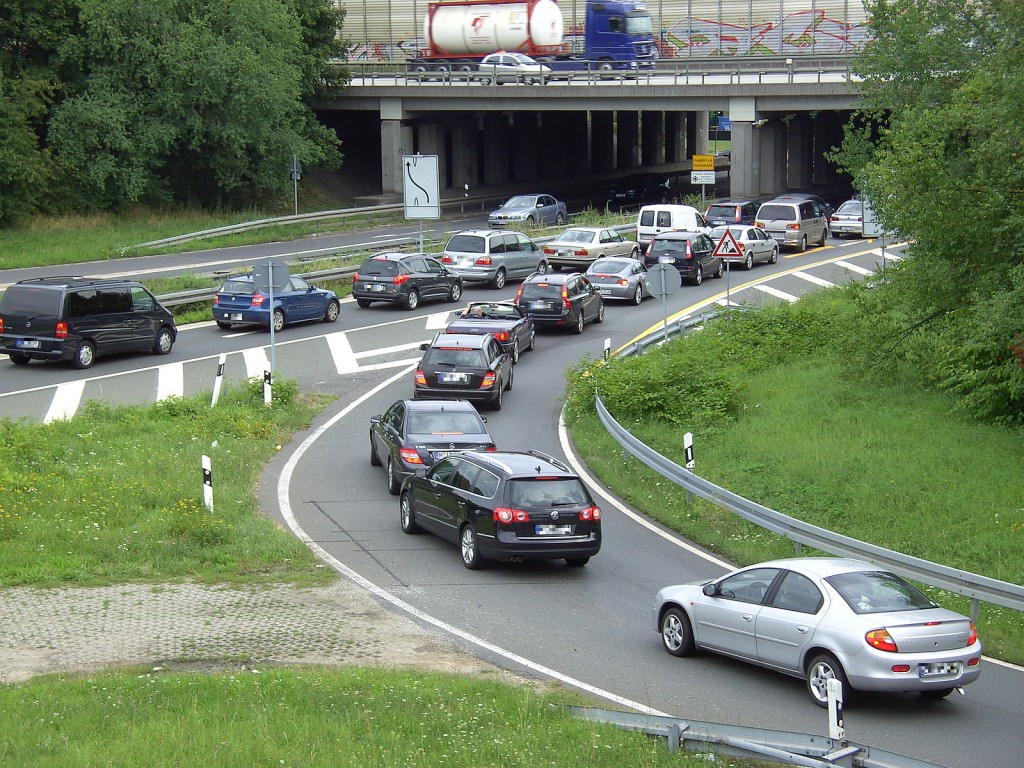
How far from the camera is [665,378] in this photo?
24094 millimetres

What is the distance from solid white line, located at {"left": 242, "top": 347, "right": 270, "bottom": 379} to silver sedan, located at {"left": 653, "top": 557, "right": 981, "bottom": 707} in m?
15.8

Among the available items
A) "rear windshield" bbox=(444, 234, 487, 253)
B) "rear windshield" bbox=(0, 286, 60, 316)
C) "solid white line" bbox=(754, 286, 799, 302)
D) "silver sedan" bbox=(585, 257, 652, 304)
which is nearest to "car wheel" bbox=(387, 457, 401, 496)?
"rear windshield" bbox=(0, 286, 60, 316)

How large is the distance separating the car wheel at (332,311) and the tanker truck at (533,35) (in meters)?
37.7

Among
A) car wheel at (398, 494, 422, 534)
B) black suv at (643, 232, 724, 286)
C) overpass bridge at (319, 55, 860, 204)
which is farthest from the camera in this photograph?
overpass bridge at (319, 55, 860, 204)

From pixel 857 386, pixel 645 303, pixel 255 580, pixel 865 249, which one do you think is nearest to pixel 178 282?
pixel 645 303

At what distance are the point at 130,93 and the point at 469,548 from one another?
1637 inches

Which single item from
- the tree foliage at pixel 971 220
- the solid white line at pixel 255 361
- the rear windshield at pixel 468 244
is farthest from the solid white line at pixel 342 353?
the tree foliage at pixel 971 220

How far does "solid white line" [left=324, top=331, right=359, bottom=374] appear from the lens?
28672 mm

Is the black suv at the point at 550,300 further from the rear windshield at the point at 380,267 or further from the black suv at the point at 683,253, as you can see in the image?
the black suv at the point at 683,253

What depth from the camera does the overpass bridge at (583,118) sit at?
196ft

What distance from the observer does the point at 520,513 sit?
15156mm

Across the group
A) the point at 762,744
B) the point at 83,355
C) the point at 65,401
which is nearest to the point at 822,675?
the point at 762,744

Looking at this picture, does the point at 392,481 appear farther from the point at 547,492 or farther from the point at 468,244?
the point at 468,244

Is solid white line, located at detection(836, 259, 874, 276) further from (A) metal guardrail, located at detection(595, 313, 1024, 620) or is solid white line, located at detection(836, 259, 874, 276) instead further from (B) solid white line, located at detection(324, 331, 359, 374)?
(A) metal guardrail, located at detection(595, 313, 1024, 620)
